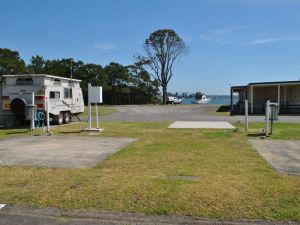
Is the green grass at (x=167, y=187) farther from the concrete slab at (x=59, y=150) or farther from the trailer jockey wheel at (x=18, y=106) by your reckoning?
the trailer jockey wheel at (x=18, y=106)

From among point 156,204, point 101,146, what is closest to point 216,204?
point 156,204

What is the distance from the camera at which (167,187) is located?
618 centimetres

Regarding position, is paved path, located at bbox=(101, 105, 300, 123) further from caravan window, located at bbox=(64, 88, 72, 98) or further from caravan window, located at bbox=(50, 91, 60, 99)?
caravan window, located at bbox=(50, 91, 60, 99)

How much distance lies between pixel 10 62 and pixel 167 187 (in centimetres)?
4556

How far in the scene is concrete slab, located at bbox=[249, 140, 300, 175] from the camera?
7.92 m

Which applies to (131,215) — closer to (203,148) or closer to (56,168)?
(56,168)

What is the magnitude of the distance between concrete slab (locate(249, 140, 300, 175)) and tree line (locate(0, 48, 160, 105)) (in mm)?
44250

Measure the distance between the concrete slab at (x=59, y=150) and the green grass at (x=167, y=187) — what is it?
1.78 ft

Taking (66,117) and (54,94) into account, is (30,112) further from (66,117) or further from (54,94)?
(66,117)

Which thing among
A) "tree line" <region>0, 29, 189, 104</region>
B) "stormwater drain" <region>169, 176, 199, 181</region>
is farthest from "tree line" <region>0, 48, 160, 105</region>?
"stormwater drain" <region>169, 176, 199, 181</region>

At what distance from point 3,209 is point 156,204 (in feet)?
6.83

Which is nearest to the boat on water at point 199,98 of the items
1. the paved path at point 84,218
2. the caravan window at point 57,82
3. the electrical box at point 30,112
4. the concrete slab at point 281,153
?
the caravan window at point 57,82

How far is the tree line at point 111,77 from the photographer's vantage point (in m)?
56.9

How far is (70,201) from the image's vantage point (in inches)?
Answer: 216
